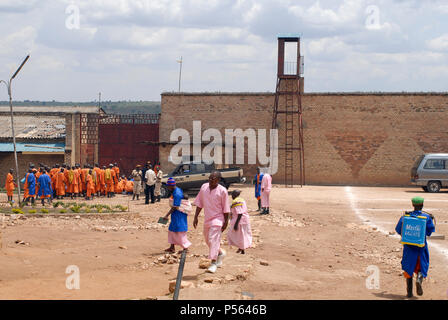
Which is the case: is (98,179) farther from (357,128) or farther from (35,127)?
(357,128)

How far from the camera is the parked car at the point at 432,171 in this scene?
28.5 m

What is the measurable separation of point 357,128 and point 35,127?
17532 mm

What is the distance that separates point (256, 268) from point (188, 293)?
2.62 m

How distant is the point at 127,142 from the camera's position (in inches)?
1364

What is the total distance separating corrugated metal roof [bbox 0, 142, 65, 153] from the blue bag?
25.6m

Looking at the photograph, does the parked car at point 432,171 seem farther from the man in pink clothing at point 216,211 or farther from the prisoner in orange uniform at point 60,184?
the man in pink clothing at point 216,211

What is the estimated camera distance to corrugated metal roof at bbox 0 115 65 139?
1346 inches

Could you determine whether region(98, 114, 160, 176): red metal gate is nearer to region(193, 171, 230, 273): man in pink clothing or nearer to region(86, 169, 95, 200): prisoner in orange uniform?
region(86, 169, 95, 200): prisoner in orange uniform

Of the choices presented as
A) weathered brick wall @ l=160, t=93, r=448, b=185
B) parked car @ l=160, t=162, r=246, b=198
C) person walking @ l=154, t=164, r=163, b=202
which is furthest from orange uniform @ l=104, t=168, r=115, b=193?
weathered brick wall @ l=160, t=93, r=448, b=185

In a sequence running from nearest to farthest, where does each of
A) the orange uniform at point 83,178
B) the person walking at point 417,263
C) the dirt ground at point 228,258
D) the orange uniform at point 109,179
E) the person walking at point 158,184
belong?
the person walking at point 417,263
the dirt ground at point 228,258
the person walking at point 158,184
the orange uniform at point 83,178
the orange uniform at point 109,179

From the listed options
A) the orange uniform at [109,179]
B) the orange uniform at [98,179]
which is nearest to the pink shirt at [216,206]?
the orange uniform at [98,179]

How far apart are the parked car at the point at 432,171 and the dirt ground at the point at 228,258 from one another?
7588 millimetres

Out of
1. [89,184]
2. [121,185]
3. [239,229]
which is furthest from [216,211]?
[121,185]
